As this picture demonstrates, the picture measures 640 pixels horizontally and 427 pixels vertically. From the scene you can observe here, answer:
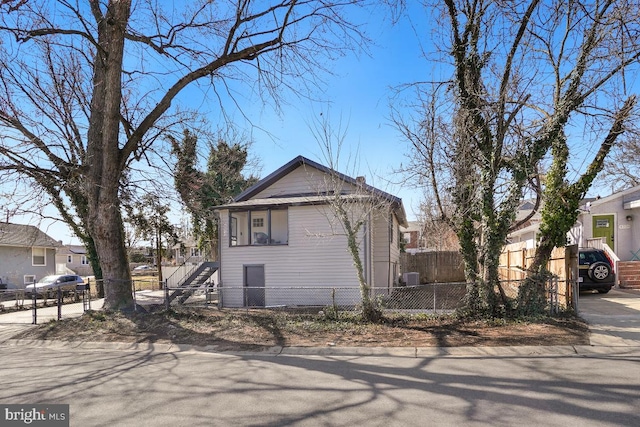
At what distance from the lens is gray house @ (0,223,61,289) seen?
93.9ft

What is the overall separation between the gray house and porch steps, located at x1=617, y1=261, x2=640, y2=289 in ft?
106

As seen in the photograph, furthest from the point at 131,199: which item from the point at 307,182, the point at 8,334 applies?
the point at 307,182

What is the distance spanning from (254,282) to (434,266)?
1410cm

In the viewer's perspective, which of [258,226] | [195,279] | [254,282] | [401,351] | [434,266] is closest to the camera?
[401,351]

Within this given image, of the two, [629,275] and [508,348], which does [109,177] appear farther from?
[629,275]

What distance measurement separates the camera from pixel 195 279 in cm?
1895

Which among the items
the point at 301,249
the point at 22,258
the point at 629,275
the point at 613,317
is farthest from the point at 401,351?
the point at 22,258

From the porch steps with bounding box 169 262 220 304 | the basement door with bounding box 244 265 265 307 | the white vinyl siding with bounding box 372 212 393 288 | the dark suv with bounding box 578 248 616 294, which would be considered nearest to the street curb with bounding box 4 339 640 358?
the basement door with bounding box 244 265 265 307

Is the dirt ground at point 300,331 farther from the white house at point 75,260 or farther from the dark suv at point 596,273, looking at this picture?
the white house at point 75,260

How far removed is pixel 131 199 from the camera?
12.9 meters

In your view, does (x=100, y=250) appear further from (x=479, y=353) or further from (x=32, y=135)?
(x=479, y=353)

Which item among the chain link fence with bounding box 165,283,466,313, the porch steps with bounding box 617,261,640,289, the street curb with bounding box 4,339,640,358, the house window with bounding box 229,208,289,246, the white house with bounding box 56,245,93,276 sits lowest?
the white house with bounding box 56,245,93,276

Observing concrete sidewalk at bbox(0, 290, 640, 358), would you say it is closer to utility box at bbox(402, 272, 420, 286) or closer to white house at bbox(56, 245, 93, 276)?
utility box at bbox(402, 272, 420, 286)

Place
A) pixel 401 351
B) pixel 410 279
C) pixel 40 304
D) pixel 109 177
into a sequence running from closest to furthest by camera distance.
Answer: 1. pixel 401 351
2. pixel 109 177
3. pixel 40 304
4. pixel 410 279
